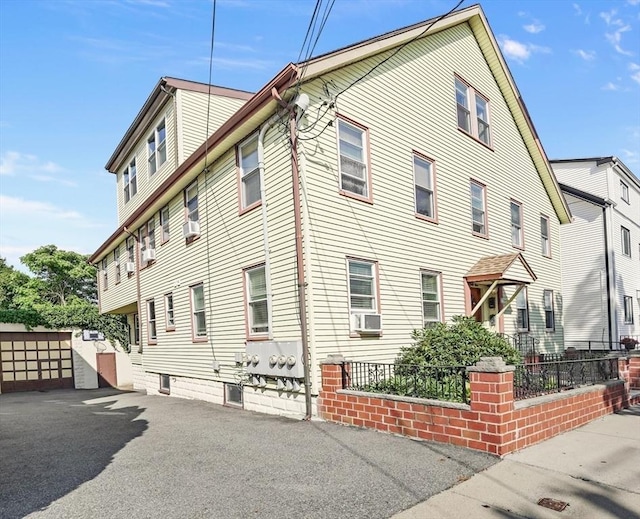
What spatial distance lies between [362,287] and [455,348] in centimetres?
216

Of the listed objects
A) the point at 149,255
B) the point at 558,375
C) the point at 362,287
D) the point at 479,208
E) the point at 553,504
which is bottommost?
the point at 553,504

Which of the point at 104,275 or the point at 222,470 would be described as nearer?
the point at 222,470

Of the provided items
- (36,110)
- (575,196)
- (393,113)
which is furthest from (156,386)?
(575,196)

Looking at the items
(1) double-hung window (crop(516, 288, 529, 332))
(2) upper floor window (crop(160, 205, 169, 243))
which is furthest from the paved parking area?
(1) double-hung window (crop(516, 288, 529, 332))

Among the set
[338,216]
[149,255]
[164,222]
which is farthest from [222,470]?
[149,255]

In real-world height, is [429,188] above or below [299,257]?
above

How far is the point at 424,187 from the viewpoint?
11.8 meters

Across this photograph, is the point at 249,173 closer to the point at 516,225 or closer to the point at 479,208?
the point at 479,208

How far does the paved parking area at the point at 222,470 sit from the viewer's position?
4586mm

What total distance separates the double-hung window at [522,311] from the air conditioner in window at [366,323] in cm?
700

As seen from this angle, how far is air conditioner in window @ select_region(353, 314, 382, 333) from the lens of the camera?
30.4 ft

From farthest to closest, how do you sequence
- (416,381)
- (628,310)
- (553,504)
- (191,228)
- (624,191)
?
(624,191) < (628,310) < (191,228) < (416,381) < (553,504)

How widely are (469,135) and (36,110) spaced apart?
35.9 ft

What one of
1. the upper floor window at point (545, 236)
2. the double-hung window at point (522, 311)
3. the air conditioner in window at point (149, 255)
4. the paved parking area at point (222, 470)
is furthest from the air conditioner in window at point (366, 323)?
the upper floor window at point (545, 236)
